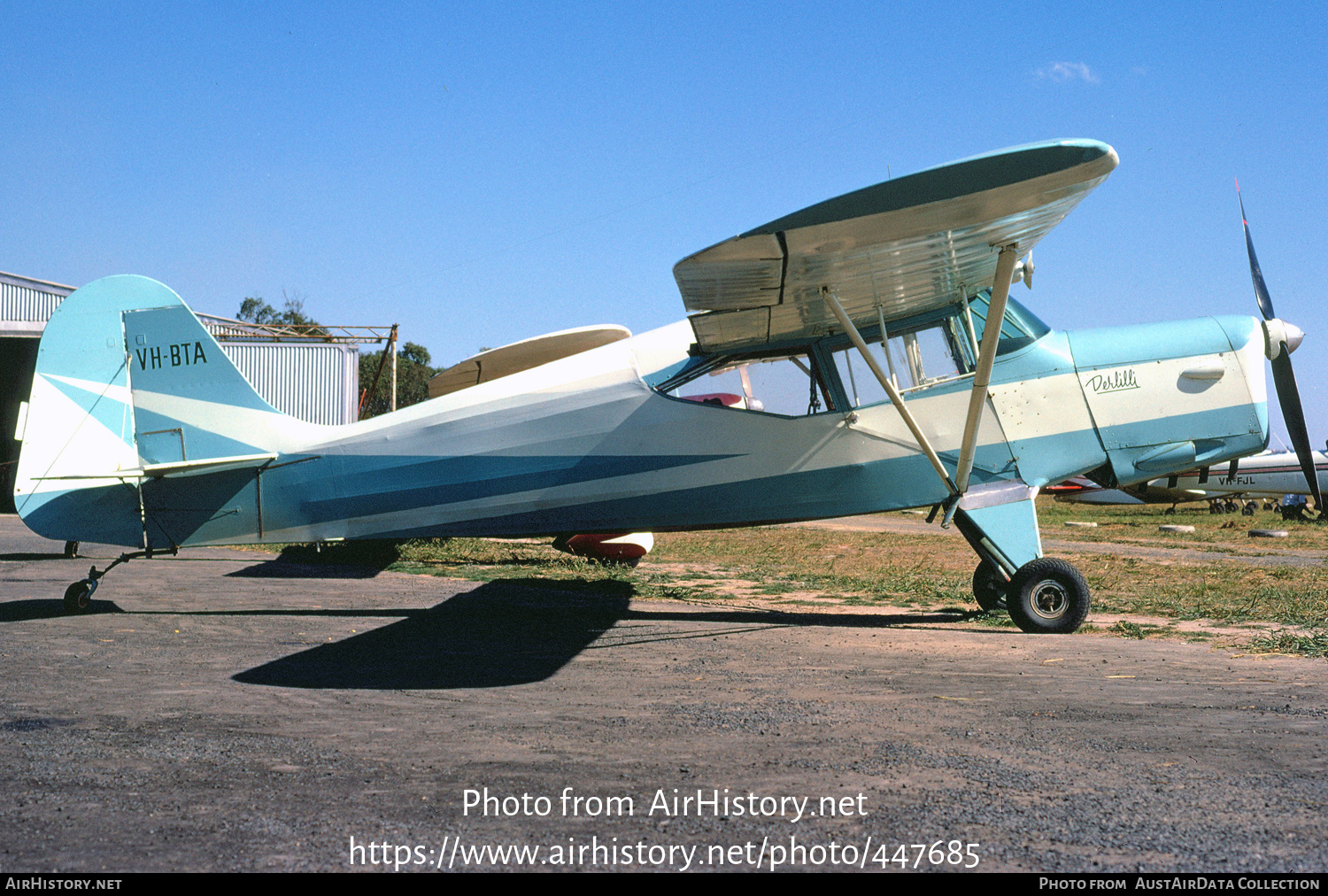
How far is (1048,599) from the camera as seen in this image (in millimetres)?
7117

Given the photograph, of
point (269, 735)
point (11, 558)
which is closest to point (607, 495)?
point (269, 735)

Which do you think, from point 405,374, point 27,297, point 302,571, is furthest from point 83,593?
point 405,374

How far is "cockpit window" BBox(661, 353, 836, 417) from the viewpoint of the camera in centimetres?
792

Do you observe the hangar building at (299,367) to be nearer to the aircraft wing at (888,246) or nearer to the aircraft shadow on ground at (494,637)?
the aircraft shadow on ground at (494,637)

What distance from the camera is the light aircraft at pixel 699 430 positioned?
7.53 m

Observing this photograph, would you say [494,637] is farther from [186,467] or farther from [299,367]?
[299,367]

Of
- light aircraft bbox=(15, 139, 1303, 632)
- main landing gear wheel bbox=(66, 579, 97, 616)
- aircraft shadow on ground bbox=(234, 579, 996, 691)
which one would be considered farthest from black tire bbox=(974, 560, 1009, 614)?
main landing gear wheel bbox=(66, 579, 97, 616)

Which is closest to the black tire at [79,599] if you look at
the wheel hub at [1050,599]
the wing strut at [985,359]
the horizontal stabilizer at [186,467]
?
the horizontal stabilizer at [186,467]

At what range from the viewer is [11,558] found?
13.6 m

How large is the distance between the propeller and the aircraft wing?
264 centimetres

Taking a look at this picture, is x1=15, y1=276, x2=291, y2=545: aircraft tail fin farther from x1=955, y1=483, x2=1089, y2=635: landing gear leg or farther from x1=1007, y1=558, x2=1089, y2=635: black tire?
x1=1007, y1=558, x2=1089, y2=635: black tire
